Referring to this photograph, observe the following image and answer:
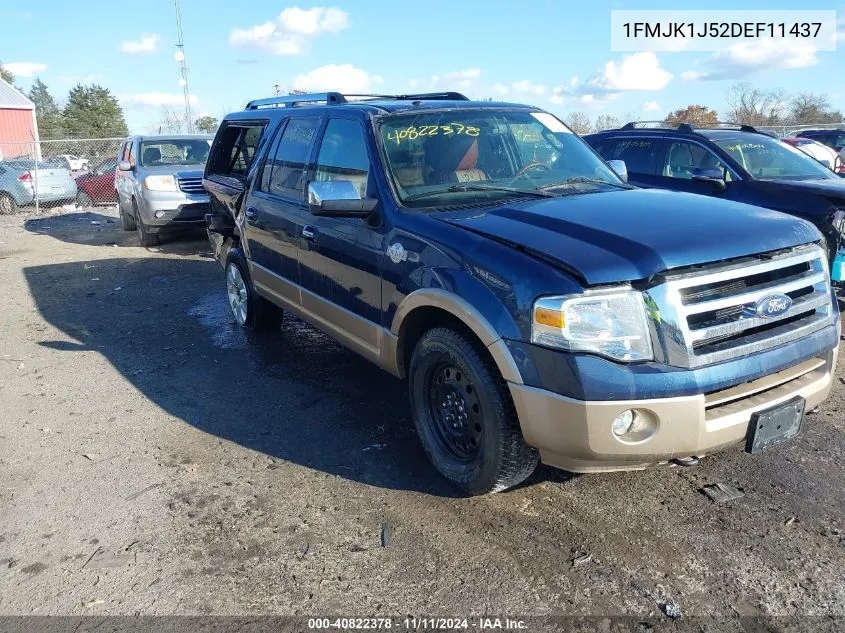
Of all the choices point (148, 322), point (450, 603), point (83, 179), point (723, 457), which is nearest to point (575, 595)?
point (450, 603)

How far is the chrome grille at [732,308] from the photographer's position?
8.89ft

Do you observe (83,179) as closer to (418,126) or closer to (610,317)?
(418,126)

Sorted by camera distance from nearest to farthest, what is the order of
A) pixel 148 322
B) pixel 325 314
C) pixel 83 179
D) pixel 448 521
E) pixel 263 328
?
pixel 448 521
pixel 325 314
pixel 263 328
pixel 148 322
pixel 83 179

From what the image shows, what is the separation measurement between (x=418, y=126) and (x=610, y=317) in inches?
78.4

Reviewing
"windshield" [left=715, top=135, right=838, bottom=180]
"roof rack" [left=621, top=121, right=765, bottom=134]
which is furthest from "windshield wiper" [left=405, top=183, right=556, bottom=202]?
"roof rack" [left=621, top=121, right=765, bottom=134]

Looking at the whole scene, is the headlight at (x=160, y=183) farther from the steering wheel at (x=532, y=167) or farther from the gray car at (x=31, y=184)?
the gray car at (x=31, y=184)

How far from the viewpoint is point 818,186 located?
6.46m

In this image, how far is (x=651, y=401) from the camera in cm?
269

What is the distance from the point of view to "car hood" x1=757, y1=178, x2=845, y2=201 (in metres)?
6.26

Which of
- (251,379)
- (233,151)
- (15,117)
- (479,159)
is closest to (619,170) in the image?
(479,159)

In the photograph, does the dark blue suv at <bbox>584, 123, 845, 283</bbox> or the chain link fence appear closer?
the dark blue suv at <bbox>584, 123, 845, 283</bbox>

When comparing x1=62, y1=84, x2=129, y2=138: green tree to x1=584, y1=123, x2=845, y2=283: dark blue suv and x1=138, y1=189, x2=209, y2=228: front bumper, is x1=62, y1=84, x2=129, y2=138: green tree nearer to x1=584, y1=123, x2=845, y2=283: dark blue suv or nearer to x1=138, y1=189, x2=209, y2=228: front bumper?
x1=138, y1=189, x2=209, y2=228: front bumper

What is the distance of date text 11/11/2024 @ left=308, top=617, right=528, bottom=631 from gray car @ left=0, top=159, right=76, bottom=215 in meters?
18.5

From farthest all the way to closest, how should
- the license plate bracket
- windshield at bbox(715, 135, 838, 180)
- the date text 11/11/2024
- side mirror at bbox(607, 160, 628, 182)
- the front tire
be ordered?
windshield at bbox(715, 135, 838, 180) < side mirror at bbox(607, 160, 628, 182) < the front tire < the license plate bracket < the date text 11/11/2024
